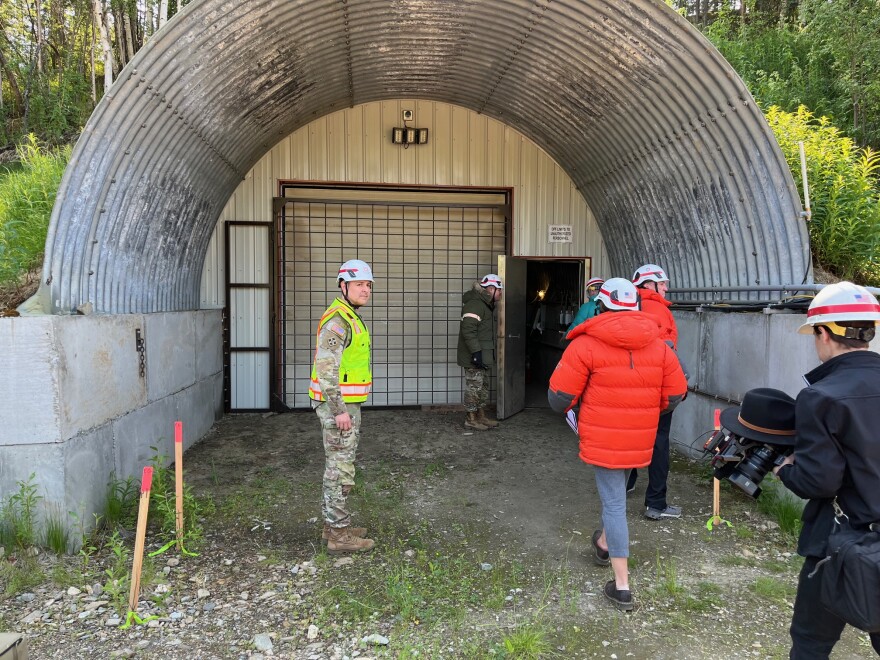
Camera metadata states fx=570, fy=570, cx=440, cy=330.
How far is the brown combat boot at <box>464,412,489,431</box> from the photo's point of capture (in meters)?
7.31

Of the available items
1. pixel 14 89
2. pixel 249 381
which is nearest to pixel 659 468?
pixel 249 381

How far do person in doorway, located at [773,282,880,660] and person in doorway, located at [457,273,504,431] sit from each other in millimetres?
4962

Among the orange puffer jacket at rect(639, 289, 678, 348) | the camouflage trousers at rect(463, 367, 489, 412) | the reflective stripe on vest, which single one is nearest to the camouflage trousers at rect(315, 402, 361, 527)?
the reflective stripe on vest

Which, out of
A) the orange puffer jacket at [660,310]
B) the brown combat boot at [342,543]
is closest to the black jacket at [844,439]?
the orange puffer jacket at [660,310]

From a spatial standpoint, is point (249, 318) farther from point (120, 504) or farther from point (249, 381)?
point (120, 504)

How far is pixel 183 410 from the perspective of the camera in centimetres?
607

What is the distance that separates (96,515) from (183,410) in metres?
2.12

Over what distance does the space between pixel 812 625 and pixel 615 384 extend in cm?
135

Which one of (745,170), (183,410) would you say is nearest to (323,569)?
(183,410)

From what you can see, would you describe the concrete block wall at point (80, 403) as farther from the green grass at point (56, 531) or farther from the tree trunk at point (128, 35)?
the tree trunk at point (128, 35)

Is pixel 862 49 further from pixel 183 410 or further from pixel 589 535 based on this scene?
pixel 183 410

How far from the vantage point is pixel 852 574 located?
1831mm

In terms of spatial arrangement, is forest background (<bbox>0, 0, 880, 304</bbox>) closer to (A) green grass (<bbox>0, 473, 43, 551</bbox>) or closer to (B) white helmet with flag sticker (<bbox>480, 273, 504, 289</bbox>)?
(A) green grass (<bbox>0, 473, 43, 551</bbox>)

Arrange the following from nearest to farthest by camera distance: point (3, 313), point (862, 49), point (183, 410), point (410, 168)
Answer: point (3, 313), point (183, 410), point (410, 168), point (862, 49)
